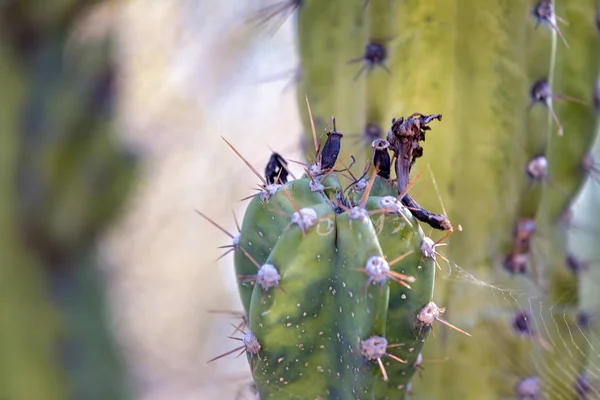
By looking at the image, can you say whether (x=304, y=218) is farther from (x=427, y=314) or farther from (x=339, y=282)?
(x=427, y=314)

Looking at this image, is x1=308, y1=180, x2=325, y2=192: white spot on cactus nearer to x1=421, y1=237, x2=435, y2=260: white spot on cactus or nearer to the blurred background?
x1=421, y1=237, x2=435, y2=260: white spot on cactus

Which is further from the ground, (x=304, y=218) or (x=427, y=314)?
(x=304, y=218)

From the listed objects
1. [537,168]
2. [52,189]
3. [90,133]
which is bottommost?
[52,189]

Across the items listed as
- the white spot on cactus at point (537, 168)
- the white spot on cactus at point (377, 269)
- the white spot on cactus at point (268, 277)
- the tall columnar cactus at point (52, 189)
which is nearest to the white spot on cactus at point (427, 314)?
the white spot on cactus at point (377, 269)

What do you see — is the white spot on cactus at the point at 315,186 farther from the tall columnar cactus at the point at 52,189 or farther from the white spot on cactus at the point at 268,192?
the tall columnar cactus at the point at 52,189

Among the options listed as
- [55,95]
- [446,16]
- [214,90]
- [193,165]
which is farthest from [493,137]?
[193,165]

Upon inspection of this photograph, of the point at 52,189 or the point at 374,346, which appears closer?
the point at 374,346

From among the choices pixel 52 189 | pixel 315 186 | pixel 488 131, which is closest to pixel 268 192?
pixel 315 186

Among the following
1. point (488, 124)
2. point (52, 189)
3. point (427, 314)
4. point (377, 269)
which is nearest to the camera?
point (377, 269)
